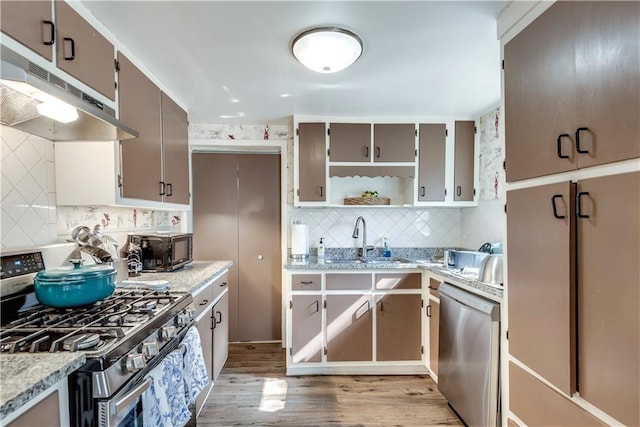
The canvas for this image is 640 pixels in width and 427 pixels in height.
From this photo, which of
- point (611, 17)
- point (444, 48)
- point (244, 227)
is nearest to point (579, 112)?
point (611, 17)

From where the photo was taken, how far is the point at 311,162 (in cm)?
299

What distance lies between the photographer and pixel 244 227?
136 inches

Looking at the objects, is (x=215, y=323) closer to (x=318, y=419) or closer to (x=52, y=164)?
(x=318, y=419)

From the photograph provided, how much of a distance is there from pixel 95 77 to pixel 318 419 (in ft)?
7.67

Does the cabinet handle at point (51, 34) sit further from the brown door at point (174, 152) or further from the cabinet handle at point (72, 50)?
the brown door at point (174, 152)

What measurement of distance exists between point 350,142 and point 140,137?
1735mm

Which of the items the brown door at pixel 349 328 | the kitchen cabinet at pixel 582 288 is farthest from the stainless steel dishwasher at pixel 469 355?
the brown door at pixel 349 328

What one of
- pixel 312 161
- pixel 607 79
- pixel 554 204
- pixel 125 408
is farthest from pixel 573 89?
pixel 312 161

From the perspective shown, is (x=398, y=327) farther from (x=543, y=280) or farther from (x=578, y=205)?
(x=578, y=205)

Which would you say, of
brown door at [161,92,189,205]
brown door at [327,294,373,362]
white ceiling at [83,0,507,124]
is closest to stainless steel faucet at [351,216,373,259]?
brown door at [327,294,373,362]

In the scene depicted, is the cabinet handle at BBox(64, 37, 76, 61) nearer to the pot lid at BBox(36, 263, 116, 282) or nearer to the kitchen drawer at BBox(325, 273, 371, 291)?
the pot lid at BBox(36, 263, 116, 282)

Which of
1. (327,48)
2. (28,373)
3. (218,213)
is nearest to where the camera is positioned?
(28,373)

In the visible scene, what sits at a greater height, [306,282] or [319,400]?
[306,282]

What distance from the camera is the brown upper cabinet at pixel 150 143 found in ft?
5.94
